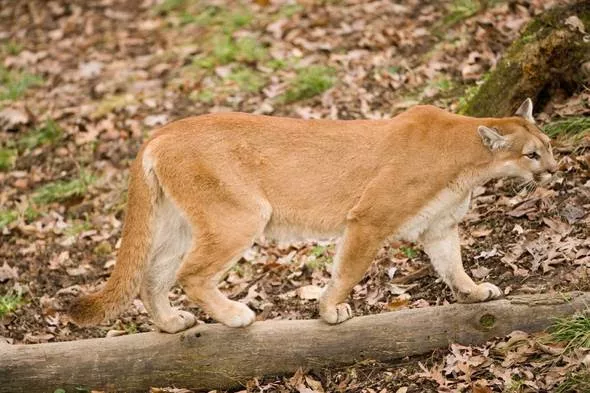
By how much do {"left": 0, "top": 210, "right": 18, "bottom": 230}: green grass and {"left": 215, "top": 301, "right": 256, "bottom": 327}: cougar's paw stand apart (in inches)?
156

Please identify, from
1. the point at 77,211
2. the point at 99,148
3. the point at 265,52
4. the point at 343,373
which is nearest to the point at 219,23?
the point at 265,52

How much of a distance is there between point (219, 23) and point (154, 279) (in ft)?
23.0

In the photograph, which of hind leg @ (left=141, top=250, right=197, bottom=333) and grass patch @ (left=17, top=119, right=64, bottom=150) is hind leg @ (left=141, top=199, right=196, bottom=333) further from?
grass patch @ (left=17, top=119, right=64, bottom=150)

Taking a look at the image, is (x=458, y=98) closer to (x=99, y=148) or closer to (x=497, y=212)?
(x=497, y=212)

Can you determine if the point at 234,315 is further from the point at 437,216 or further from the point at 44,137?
the point at 44,137

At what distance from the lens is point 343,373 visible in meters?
5.48

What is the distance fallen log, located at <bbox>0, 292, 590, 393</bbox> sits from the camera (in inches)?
211

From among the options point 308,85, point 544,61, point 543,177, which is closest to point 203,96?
point 308,85

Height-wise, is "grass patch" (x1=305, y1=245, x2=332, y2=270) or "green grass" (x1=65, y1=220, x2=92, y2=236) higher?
"grass patch" (x1=305, y1=245, x2=332, y2=270)

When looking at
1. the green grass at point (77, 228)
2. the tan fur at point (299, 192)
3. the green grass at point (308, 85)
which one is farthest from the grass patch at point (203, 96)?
the tan fur at point (299, 192)

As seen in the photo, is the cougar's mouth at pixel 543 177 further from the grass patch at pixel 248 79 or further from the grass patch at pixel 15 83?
the grass patch at pixel 15 83

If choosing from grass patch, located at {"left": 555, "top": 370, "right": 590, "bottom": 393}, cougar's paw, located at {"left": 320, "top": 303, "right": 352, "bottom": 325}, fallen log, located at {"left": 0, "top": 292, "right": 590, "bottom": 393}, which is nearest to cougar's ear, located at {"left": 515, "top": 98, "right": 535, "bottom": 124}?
fallen log, located at {"left": 0, "top": 292, "right": 590, "bottom": 393}

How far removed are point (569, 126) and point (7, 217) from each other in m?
5.45

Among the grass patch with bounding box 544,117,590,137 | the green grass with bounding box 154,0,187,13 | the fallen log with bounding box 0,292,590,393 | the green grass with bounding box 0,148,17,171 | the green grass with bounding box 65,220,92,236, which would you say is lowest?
the green grass with bounding box 0,148,17,171
